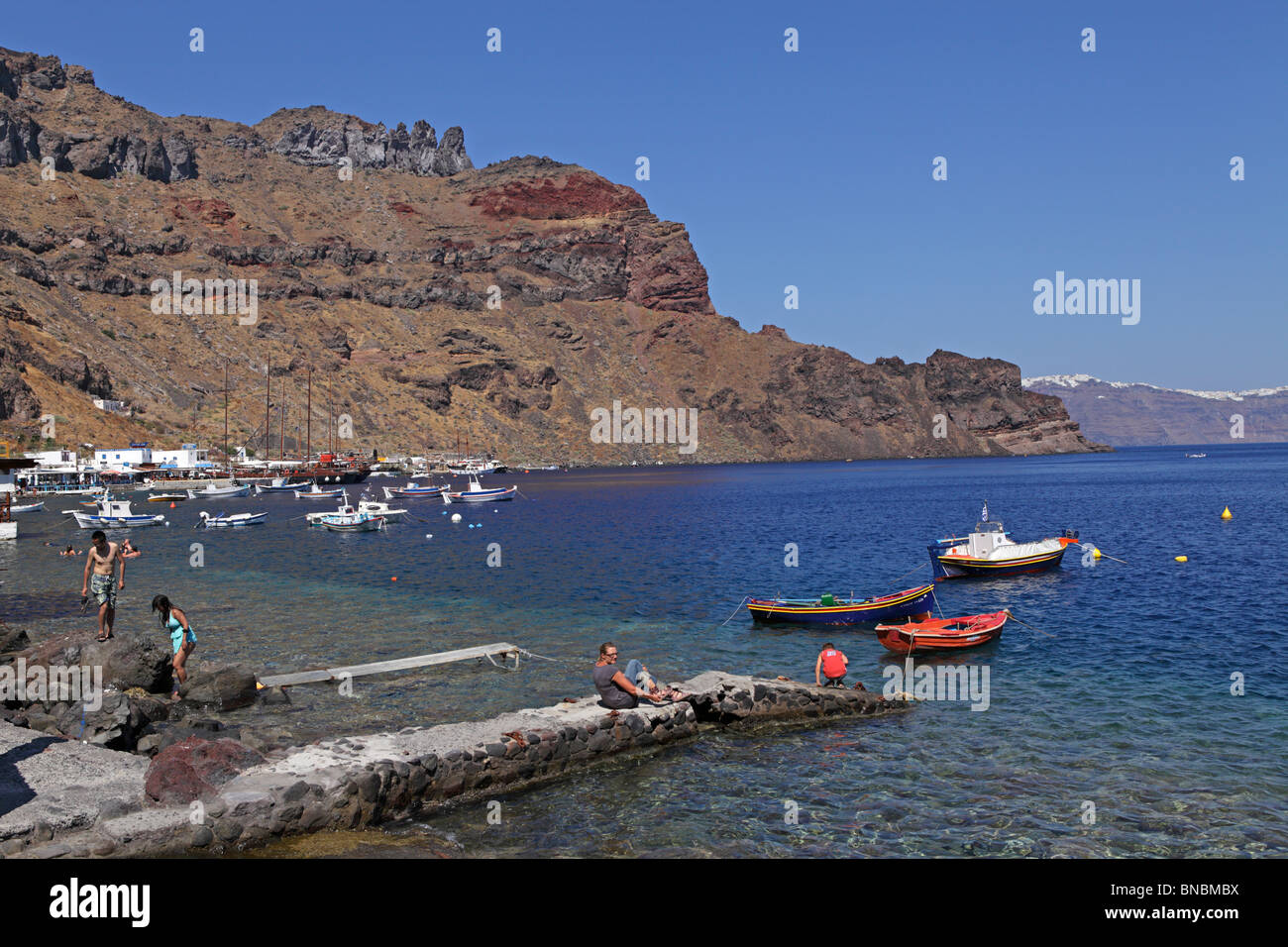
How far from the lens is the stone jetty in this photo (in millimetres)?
10664

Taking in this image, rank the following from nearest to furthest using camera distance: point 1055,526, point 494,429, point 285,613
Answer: point 285,613 < point 1055,526 < point 494,429

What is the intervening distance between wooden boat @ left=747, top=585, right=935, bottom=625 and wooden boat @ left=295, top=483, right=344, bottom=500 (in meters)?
81.0

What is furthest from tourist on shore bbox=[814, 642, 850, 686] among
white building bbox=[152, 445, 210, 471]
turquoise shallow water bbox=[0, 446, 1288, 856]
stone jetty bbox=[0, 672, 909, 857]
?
white building bbox=[152, 445, 210, 471]

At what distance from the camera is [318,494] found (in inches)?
4198

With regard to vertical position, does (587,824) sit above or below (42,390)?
below

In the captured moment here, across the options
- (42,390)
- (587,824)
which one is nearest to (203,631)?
(587,824)
